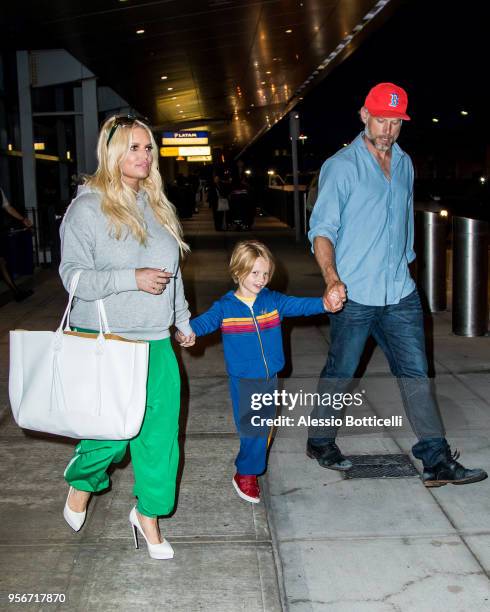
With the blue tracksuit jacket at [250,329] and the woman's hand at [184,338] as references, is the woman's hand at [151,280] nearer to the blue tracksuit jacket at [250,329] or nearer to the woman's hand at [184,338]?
the woman's hand at [184,338]

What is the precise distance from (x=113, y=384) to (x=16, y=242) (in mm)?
11618

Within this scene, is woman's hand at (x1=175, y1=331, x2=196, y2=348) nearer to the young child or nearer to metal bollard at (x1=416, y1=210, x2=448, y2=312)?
the young child

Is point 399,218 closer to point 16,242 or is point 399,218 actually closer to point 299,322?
point 299,322

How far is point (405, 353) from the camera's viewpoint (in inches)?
187

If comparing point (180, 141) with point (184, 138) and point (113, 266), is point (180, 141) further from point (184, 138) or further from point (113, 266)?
point (113, 266)

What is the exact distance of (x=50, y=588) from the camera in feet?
11.8

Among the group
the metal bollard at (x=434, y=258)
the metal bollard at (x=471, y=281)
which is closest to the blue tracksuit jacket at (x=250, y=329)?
the metal bollard at (x=471, y=281)

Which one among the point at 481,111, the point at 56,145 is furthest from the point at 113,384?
the point at 481,111

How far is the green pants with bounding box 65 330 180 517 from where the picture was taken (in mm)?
3754

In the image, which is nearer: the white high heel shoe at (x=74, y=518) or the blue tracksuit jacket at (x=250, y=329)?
the white high heel shoe at (x=74, y=518)

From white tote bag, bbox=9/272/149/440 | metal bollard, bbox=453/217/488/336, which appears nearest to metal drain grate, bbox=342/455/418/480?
white tote bag, bbox=9/272/149/440

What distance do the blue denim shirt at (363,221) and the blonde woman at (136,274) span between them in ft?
3.54

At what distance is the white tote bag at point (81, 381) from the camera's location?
3486 mm

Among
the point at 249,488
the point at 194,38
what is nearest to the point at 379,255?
the point at 249,488
